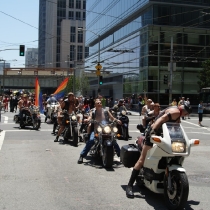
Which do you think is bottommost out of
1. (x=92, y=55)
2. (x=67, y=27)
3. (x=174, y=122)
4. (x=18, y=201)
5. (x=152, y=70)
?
(x=18, y=201)

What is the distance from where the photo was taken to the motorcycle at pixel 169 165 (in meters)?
5.73

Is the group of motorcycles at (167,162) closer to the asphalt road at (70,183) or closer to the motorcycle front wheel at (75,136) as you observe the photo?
the asphalt road at (70,183)

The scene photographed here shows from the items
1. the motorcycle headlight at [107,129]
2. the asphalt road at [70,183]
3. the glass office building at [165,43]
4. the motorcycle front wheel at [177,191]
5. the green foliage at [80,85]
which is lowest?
the asphalt road at [70,183]

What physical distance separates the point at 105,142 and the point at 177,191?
3.37 meters

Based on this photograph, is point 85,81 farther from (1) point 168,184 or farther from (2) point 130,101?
(1) point 168,184

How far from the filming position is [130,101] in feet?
152

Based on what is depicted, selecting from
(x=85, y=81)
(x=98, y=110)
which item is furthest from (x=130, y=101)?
(x=98, y=110)

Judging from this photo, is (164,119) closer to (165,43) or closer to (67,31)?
(165,43)

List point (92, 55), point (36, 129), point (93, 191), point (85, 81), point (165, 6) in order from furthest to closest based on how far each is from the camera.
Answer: point (92, 55)
point (85, 81)
point (165, 6)
point (36, 129)
point (93, 191)

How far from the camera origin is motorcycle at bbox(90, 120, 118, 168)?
8.86m

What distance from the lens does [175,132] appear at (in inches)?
236

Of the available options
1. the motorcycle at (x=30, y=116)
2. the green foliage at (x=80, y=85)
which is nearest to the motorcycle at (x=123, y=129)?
the motorcycle at (x=30, y=116)

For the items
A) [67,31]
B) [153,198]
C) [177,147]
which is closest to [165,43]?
[153,198]

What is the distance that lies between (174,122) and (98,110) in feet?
12.8
